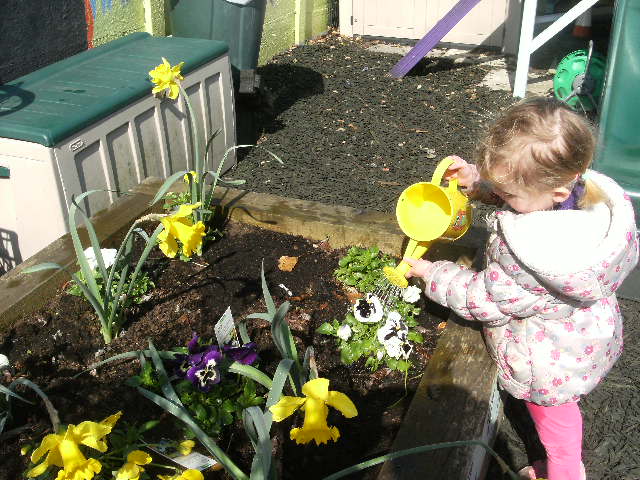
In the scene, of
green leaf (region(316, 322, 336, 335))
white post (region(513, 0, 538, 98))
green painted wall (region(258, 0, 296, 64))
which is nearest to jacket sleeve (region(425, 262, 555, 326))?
green leaf (region(316, 322, 336, 335))

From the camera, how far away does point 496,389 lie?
73.7 inches

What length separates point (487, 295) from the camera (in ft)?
5.58

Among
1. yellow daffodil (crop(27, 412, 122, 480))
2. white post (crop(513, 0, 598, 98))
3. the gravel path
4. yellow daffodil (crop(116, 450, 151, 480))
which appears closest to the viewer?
yellow daffodil (crop(27, 412, 122, 480))

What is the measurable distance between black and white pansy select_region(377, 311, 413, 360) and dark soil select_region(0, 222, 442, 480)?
0.05 metres

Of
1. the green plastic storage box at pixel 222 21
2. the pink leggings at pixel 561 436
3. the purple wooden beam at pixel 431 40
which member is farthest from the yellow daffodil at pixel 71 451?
the purple wooden beam at pixel 431 40

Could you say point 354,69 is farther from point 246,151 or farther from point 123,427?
point 123,427

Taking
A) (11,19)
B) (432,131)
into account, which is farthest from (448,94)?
(11,19)

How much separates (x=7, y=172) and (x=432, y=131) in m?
3.28

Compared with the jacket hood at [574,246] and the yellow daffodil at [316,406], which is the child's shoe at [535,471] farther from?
→ the yellow daffodil at [316,406]

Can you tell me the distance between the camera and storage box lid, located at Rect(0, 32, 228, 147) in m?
2.50

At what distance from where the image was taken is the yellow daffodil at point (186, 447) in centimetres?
151

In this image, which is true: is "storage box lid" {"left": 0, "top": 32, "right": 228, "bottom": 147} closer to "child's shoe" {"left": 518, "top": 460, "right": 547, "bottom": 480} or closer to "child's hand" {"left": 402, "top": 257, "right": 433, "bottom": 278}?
"child's hand" {"left": 402, "top": 257, "right": 433, "bottom": 278}

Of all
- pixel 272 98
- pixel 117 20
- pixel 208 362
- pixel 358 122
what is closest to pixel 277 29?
pixel 272 98

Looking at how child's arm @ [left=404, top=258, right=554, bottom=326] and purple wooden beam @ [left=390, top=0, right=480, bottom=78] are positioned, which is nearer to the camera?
child's arm @ [left=404, top=258, right=554, bottom=326]
